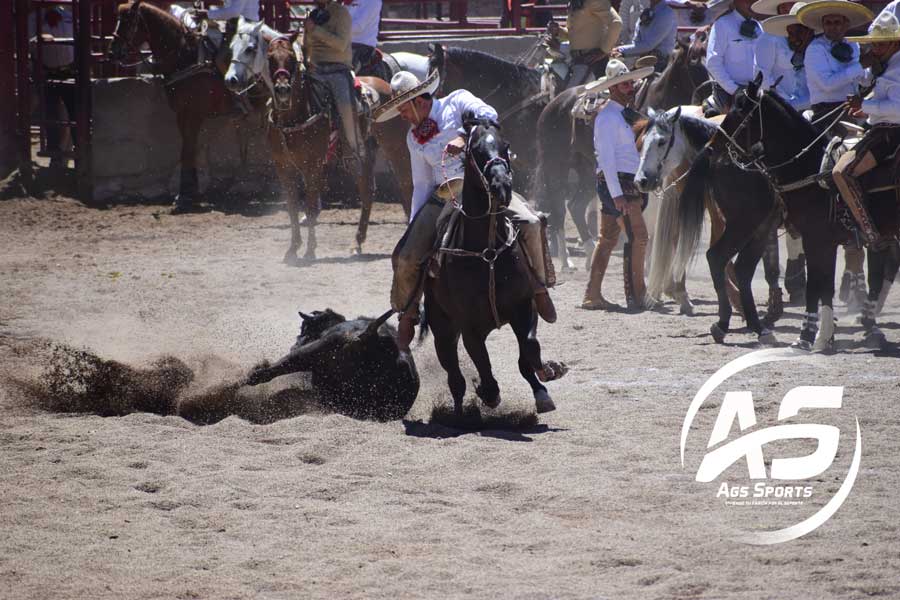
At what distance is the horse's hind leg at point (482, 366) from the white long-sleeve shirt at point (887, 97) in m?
3.55

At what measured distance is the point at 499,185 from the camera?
21.1 feet

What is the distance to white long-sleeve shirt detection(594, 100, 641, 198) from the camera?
1076 centimetres

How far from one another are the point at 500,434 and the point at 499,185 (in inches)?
58.8

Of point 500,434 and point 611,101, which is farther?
point 611,101

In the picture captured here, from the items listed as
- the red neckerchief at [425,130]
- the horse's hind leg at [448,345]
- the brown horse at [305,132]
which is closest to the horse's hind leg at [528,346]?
the horse's hind leg at [448,345]

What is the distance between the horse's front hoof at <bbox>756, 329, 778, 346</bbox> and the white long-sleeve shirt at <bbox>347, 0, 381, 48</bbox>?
720cm

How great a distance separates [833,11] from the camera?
9.60 meters

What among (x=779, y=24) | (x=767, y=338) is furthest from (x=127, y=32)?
(x=767, y=338)

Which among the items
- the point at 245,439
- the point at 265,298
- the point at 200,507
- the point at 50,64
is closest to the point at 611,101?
the point at 265,298

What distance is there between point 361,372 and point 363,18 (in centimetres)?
826

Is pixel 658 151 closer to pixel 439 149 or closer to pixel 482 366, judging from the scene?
pixel 439 149

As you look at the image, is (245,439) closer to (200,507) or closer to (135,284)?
(200,507)

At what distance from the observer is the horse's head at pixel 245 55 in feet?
45.6

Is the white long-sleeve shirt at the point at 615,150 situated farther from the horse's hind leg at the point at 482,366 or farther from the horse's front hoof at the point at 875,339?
the horse's hind leg at the point at 482,366
